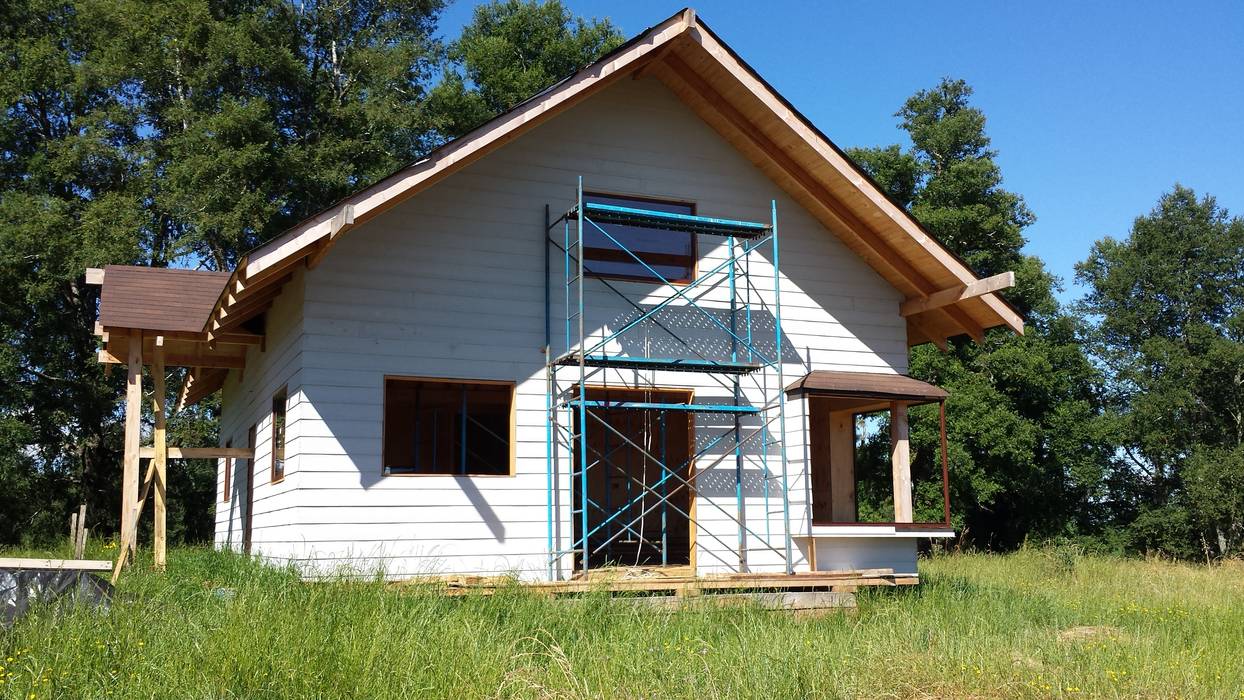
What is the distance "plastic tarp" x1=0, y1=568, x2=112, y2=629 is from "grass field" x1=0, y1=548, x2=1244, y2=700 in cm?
20

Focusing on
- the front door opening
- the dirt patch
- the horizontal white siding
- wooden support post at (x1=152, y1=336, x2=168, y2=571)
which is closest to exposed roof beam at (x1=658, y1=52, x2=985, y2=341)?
the horizontal white siding

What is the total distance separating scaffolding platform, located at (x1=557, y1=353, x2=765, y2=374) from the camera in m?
10.8

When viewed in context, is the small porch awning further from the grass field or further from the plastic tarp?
the plastic tarp

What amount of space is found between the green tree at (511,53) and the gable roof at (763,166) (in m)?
15.8

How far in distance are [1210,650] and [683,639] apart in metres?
4.75

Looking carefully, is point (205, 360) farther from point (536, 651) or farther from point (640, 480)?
point (536, 651)

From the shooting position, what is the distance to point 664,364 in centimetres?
1113

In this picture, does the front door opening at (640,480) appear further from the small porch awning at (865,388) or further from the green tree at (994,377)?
the green tree at (994,377)

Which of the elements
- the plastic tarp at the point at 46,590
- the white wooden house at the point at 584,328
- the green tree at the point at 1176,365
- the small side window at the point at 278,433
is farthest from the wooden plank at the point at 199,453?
the green tree at the point at 1176,365

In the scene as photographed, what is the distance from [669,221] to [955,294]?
3573 millimetres

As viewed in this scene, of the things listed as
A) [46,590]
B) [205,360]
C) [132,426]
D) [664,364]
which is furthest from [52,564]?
[205,360]

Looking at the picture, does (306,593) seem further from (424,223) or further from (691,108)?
(691,108)

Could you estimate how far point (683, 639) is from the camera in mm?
8055

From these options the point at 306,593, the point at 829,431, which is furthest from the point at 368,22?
the point at 306,593
